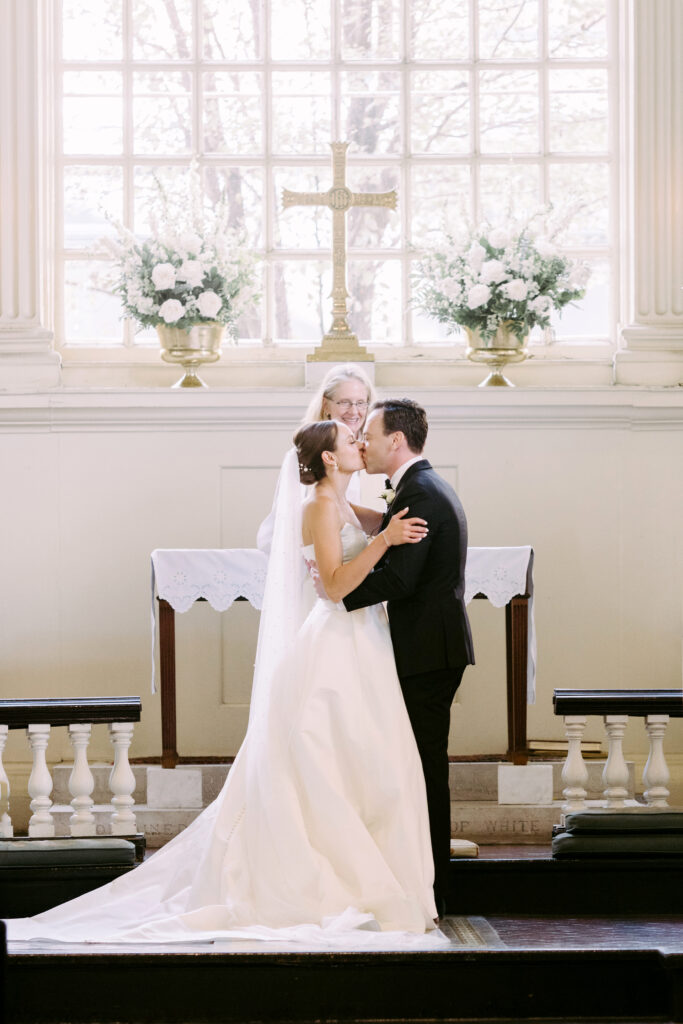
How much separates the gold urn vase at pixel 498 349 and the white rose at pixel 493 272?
21 centimetres

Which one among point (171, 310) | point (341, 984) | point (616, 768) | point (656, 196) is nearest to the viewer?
point (341, 984)

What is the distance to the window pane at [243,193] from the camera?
728cm

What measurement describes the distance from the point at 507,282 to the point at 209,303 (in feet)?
4.56

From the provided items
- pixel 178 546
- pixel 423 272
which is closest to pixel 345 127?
pixel 423 272

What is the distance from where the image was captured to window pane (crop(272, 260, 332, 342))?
287 inches

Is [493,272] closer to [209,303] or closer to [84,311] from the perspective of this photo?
[209,303]

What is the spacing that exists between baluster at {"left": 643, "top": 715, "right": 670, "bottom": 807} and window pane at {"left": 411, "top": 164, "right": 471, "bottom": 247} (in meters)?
3.23

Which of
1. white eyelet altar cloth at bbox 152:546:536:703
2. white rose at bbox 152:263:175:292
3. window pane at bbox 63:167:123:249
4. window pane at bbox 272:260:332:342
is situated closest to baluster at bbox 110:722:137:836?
white eyelet altar cloth at bbox 152:546:536:703

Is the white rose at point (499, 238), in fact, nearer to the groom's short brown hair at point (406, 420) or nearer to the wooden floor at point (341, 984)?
the groom's short brown hair at point (406, 420)

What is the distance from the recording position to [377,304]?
7.32 m

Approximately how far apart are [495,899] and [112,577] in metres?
2.64

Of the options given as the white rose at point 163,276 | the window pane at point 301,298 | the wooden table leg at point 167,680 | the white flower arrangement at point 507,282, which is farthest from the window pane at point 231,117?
the wooden table leg at point 167,680

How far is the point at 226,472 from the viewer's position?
22.1ft

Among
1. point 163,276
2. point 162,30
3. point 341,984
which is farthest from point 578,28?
point 341,984
